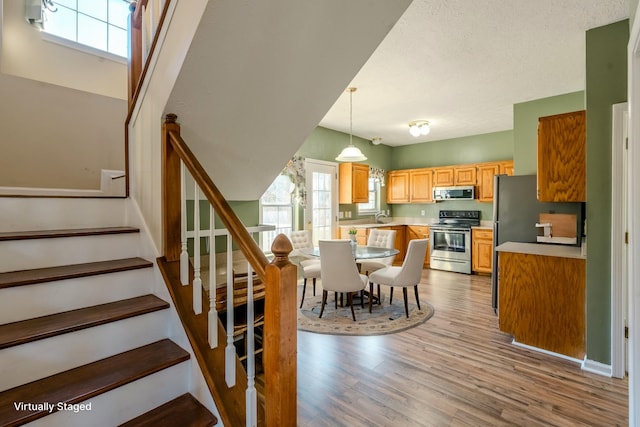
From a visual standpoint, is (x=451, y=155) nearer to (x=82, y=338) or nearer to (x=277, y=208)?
(x=277, y=208)

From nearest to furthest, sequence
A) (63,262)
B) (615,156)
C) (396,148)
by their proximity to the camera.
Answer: (63,262)
(615,156)
(396,148)

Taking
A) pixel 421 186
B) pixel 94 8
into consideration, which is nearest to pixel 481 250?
pixel 421 186

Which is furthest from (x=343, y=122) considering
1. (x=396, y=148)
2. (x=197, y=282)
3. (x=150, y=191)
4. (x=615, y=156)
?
(x=197, y=282)

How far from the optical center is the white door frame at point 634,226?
4.87 ft

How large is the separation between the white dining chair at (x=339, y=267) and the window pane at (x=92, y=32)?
10.3 ft

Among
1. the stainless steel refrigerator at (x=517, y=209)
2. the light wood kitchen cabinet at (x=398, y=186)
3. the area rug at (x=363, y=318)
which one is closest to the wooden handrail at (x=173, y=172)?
the area rug at (x=363, y=318)

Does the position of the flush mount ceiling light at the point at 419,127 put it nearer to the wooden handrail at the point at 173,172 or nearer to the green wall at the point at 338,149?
the green wall at the point at 338,149

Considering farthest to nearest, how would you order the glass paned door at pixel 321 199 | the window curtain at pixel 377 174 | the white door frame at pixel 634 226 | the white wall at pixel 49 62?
1. the window curtain at pixel 377 174
2. the glass paned door at pixel 321 199
3. the white wall at pixel 49 62
4. the white door frame at pixel 634 226

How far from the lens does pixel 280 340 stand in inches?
41.9

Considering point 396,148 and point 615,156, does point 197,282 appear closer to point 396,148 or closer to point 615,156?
point 615,156

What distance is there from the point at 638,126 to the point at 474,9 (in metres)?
1.46

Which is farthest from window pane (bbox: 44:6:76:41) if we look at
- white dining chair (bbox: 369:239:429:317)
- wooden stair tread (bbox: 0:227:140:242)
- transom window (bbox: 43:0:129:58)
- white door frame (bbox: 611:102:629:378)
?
white door frame (bbox: 611:102:629:378)

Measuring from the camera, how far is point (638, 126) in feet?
4.91

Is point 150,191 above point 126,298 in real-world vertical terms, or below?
above
